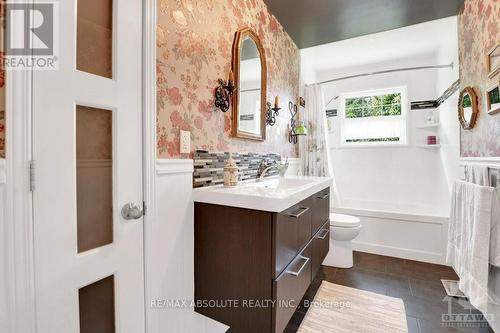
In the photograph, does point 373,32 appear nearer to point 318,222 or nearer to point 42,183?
point 318,222

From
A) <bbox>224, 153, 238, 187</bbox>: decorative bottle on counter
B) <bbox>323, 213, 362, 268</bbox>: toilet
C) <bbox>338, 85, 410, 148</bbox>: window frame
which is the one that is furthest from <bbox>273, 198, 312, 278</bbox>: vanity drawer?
<bbox>338, 85, 410, 148</bbox>: window frame

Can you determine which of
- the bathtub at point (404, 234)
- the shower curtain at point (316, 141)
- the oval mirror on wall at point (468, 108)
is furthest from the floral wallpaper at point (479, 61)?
the shower curtain at point (316, 141)

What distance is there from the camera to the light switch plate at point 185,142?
1243 millimetres

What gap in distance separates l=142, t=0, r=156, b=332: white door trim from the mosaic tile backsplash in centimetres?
29

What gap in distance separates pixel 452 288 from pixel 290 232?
1854 mm

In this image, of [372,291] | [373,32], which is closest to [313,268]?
[372,291]

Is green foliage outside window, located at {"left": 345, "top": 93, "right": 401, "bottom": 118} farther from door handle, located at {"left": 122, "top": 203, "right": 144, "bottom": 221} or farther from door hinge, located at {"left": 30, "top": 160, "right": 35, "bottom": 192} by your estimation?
door hinge, located at {"left": 30, "top": 160, "right": 35, "bottom": 192}

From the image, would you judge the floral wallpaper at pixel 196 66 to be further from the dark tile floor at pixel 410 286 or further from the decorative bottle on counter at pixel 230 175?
the dark tile floor at pixel 410 286

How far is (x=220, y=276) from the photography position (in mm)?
1253

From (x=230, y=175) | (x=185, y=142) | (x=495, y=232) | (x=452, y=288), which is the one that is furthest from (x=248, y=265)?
(x=452, y=288)

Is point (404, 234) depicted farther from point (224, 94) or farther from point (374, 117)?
point (224, 94)

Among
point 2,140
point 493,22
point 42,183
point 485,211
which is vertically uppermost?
point 493,22

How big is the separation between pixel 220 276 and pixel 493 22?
234cm

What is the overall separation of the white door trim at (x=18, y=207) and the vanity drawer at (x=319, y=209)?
1434 mm
